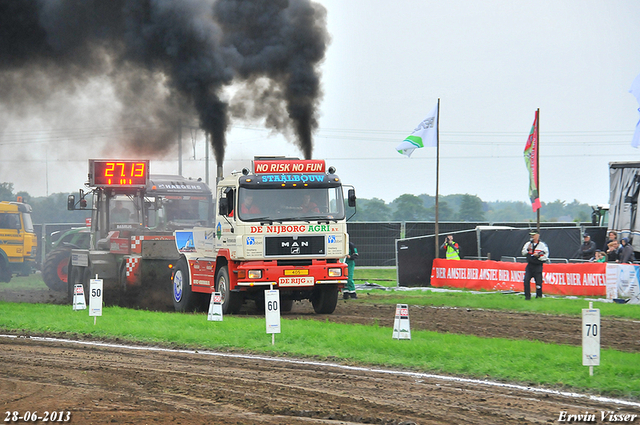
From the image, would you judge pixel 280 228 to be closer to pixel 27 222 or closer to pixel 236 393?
pixel 236 393

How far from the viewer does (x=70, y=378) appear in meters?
9.70

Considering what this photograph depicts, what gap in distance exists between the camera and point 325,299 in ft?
60.5

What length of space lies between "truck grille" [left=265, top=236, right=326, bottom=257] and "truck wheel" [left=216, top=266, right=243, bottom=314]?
122cm

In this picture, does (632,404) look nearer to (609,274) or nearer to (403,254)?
(609,274)

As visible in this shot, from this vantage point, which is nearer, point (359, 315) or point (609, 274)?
point (359, 315)

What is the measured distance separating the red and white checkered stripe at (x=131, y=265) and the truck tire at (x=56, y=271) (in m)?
7.50

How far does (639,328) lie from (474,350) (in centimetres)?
530

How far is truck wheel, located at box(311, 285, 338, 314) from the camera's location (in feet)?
59.5

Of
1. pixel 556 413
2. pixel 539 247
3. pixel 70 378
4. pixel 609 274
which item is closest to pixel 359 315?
pixel 539 247

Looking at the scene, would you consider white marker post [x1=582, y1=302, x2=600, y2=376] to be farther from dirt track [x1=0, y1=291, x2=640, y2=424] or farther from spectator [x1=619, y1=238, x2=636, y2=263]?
spectator [x1=619, y1=238, x2=636, y2=263]

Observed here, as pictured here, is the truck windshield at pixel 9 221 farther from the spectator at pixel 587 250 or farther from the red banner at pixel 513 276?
the spectator at pixel 587 250

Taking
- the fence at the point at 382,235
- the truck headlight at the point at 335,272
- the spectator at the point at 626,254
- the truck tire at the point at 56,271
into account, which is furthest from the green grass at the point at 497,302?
the fence at the point at 382,235

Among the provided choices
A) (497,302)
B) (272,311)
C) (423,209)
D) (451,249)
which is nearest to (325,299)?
(497,302)

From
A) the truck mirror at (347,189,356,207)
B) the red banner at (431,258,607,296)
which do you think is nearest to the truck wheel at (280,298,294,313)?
the truck mirror at (347,189,356,207)
